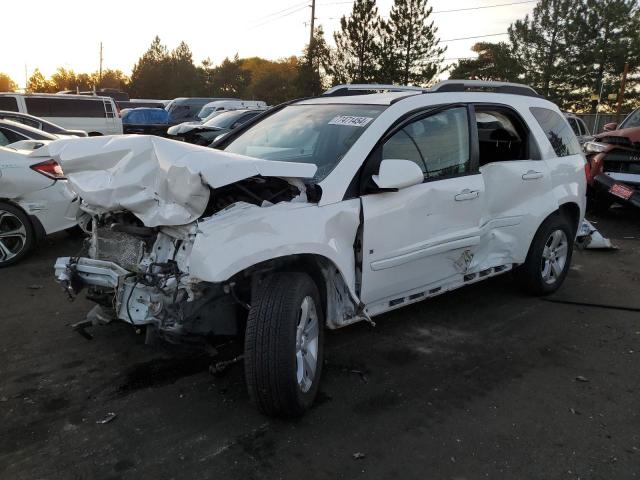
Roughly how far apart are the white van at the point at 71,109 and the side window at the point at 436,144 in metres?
15.4

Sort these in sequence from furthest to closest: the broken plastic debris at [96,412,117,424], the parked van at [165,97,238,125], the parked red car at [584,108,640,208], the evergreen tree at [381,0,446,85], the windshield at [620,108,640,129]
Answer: the evergreen tree at [381,0,446,85] < the parked van at [165,97,238,125] < the windshield at [620,108,640,129] < the parked red car at [584,108,640,208] < the broken plastic debris at [96,412,117,424]

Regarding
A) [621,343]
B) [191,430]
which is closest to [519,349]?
[621,343]

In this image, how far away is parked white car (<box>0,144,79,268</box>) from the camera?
5566 millimetres

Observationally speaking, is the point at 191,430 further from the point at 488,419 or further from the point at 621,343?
the point at 621,343

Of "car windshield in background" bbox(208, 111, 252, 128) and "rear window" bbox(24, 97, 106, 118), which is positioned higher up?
"rear window" bbox(24, 97, 106, 118)

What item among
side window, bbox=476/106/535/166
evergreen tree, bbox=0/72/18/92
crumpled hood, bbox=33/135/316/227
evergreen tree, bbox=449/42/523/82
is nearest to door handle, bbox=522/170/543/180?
side window, bbox=476/106/535/166

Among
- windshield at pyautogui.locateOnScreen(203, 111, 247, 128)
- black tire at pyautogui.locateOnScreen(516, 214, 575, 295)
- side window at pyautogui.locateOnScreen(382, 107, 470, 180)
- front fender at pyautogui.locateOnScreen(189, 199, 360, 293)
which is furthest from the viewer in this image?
windshield at pyautogui.locateOnScreen(203, 111, 247, 128)

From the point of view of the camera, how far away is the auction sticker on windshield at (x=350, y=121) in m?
3.52

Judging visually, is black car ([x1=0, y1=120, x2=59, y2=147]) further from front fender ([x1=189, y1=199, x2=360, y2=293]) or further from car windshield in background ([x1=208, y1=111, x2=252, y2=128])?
front fender ([x1=189, y1=199, x2=360, y2=293])

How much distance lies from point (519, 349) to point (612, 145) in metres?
5.94

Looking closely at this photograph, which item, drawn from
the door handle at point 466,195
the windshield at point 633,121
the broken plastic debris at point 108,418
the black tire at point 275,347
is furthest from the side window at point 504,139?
the windshield at point 633,121

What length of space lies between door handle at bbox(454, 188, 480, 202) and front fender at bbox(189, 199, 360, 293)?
0.97 metres

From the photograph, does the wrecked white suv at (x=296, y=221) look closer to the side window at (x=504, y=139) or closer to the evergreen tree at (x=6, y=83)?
the side window at (x=504, y=139)

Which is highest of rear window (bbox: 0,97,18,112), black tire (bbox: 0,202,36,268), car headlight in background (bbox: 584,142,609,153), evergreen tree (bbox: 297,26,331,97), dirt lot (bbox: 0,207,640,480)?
evergreen tree (bbox: 297,26,331,97)
